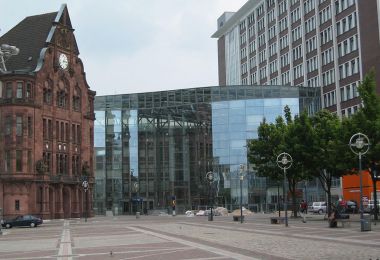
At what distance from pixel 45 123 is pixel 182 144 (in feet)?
92.9

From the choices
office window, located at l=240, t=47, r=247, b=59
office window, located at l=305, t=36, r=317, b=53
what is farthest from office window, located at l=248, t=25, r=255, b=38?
office window, located at l=305, t=36, r=317, b=53

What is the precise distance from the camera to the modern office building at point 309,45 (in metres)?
97.4

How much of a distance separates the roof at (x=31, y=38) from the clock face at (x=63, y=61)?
3.18 m

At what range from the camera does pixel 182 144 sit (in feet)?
343

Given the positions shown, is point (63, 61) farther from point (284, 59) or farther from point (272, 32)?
point (272, 32)

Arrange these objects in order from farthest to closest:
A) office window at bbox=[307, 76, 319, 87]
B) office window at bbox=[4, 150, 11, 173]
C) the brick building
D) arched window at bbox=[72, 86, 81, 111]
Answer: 1. office window at bbox=[307, 76, 319, 87]
2. arched window at bbox=[72, 86, 81, 111]
3. the brick building
4. office window at bbox=[4, 150, 11, 173]

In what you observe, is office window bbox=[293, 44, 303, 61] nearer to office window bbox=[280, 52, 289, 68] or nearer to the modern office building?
the modern office building

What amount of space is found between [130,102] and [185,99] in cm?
1030

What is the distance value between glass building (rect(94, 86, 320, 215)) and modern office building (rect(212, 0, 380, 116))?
21.3ft

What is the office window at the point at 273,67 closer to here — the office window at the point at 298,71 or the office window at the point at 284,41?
the office window at the point at 284,41

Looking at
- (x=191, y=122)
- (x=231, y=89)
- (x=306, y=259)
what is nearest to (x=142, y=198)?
(x=191, y=122)

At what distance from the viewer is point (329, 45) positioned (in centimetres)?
10794

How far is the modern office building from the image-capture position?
320 feet

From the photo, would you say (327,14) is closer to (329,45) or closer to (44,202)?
(329,45)
